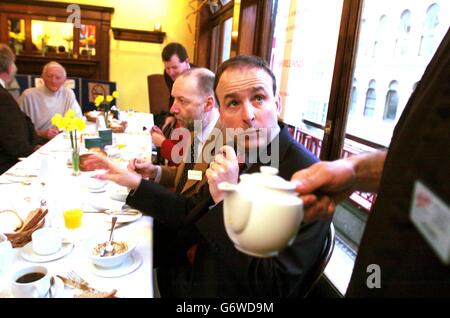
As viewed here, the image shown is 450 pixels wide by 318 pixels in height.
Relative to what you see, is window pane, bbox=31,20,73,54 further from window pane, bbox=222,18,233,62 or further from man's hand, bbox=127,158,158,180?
man's hand, bbox=127,158,158,180

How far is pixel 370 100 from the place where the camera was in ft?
1.45

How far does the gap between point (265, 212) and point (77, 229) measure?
93cm

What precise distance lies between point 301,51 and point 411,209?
499 millimetres

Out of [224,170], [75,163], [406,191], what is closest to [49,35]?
[75,163]

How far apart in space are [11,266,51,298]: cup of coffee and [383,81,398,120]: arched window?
1.79 feet

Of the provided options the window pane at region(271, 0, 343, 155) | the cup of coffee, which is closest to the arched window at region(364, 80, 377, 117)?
the window pane at region(271, 0, 343, 155)

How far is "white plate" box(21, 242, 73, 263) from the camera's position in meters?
0.82

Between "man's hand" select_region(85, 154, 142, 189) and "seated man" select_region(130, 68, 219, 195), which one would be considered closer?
"man's hand" select_region(85, 154, 142, 189)

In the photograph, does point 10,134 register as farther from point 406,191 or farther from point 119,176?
point 406,191

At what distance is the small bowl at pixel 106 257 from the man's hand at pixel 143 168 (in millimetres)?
440

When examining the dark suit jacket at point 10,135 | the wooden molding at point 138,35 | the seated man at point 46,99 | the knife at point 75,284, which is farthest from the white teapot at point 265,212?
the wooden molding at point 138,35

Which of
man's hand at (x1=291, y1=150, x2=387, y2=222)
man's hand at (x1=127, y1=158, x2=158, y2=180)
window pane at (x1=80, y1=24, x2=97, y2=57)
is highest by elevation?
window pane at (x1=80, y1=24, x2=97, y2=57)

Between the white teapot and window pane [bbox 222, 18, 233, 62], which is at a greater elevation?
window pane [bbox 222, 18, 233, 62]

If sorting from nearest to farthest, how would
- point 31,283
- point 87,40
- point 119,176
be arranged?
point 31,283, point 119,176, point 87,40
